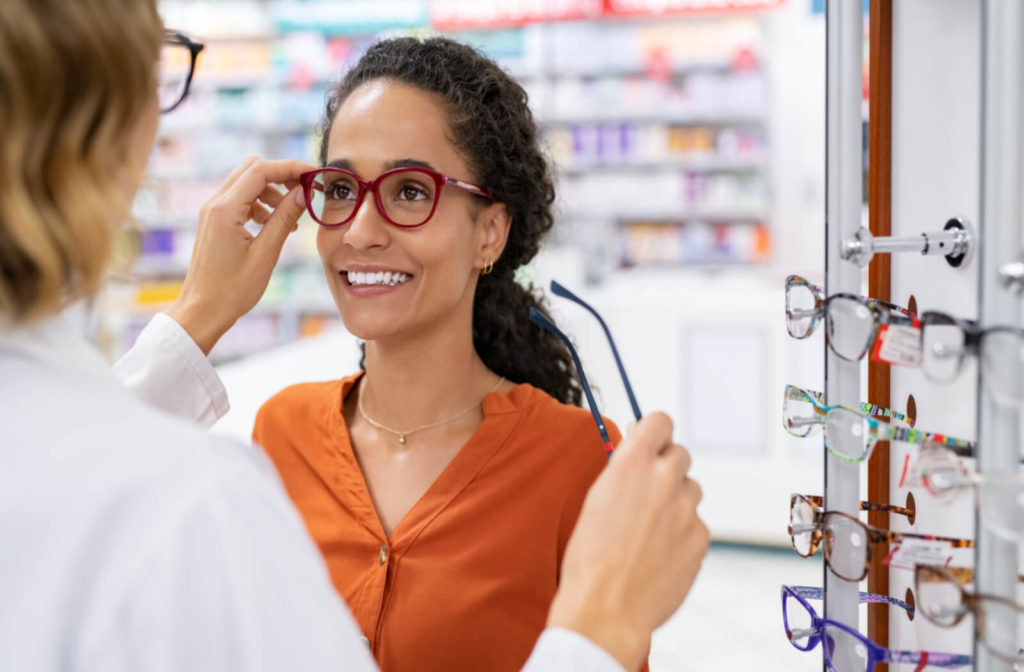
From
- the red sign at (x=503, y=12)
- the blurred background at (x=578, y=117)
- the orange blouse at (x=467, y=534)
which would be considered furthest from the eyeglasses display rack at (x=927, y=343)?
the red sign at (x=503, y=12)

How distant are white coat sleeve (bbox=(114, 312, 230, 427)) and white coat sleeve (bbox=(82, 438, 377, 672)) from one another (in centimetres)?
83

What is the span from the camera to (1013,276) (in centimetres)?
74

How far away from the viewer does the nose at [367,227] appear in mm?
1421

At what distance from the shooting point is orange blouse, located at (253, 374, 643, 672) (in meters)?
1.34

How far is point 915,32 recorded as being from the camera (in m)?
1.11

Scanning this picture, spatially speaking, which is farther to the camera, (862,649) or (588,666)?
(862,649)

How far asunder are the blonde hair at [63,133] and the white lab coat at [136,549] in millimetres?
71

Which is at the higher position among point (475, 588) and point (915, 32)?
point (915, 32)

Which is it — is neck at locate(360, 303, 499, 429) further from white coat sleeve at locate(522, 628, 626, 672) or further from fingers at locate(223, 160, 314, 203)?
white coat sleeve at locate(522, 628, 626, 672)

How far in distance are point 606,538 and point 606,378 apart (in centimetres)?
351

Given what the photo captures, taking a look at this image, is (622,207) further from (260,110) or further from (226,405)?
(226,405)

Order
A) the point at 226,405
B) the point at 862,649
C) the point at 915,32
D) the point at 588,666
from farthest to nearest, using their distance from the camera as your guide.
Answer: the point at 226,405, the point at 915,32, the point at 862,649, the point at 588,666

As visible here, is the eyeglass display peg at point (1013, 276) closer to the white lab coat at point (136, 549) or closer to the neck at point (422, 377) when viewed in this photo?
the white lab coat at point (136, 549)

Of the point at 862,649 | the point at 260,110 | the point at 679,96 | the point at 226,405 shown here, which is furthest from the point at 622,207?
the point at 862,649
